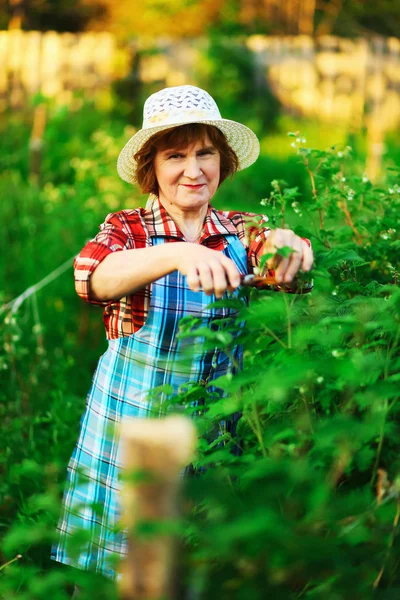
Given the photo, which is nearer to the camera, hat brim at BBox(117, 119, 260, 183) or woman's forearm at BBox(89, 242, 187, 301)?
woman's forearm at BBox(89, 242, 187, 301)

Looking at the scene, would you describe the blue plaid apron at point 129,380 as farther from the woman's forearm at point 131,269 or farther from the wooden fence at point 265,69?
the wooden fence at point 265,69

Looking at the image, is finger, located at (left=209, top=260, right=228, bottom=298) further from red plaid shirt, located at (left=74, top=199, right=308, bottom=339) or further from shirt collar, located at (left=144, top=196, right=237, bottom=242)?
shirt collar, located at (left=144, top=196, right=237, bottom=242)

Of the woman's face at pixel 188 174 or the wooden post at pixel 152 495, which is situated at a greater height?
the woman's face at pixel 188 174

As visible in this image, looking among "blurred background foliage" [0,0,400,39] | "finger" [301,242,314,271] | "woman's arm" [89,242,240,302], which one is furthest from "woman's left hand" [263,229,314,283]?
"blurred background foliage" [0,0,400,39]

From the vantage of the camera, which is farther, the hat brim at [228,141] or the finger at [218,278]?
the hat brim at [228,141]

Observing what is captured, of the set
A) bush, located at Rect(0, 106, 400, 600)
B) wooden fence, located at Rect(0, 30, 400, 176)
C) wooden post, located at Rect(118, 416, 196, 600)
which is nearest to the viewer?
wooden post, located at Rect(118, 416, 196, 600)

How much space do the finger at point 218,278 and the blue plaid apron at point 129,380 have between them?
429 mm

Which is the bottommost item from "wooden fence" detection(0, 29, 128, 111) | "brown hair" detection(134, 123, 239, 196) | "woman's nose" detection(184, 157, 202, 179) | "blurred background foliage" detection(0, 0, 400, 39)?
"woman's nose" detection(184, 157, 202, 179)

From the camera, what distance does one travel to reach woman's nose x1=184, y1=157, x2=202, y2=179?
89.5 inches

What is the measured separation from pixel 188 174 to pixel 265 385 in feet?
3.39

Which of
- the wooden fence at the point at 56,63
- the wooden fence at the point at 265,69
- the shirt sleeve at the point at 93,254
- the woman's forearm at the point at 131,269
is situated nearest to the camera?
the woman's forearm at the point at 131,269

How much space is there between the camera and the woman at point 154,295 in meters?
2.20

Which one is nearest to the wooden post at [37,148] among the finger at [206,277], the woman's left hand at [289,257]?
the woman's left hand at [289,257]

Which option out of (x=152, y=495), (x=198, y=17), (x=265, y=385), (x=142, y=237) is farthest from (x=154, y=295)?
(x=198, y=17)
